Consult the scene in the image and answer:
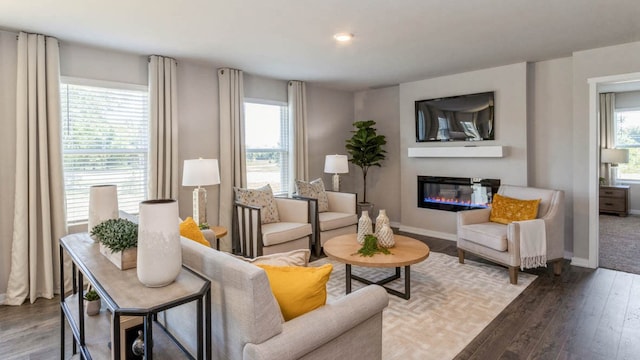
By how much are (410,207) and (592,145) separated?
2577 mm

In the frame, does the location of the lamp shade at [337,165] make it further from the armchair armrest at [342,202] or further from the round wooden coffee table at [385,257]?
the round wooden coffee table at [385,257]

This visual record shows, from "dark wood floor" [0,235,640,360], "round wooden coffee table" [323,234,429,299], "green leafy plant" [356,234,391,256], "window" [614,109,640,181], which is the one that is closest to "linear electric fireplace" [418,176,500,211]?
"dark wood floor" [0,235,640,360]

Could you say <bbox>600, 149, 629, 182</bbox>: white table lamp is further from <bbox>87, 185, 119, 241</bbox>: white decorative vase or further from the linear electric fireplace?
<bbox>87, 185, 119, 241</bbox>: white decorative vase

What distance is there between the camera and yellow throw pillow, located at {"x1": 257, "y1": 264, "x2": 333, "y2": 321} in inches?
61.6

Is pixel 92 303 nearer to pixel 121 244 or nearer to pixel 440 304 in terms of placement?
pixel 121 244

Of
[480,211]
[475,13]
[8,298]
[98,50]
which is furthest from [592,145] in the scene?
[8,298]

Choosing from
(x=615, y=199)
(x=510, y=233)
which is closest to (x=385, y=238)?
(x=510, y=233)

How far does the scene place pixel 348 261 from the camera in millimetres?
2979

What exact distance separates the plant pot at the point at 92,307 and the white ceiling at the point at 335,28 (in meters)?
2.09

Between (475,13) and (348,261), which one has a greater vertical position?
(475,13)

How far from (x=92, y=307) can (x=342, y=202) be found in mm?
3477

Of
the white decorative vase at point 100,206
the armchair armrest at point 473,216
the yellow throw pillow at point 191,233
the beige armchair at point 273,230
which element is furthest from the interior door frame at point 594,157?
the white decorative vase at point 100,206

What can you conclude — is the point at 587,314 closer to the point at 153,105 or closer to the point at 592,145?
the point at 592,145

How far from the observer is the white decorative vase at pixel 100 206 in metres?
2.09
